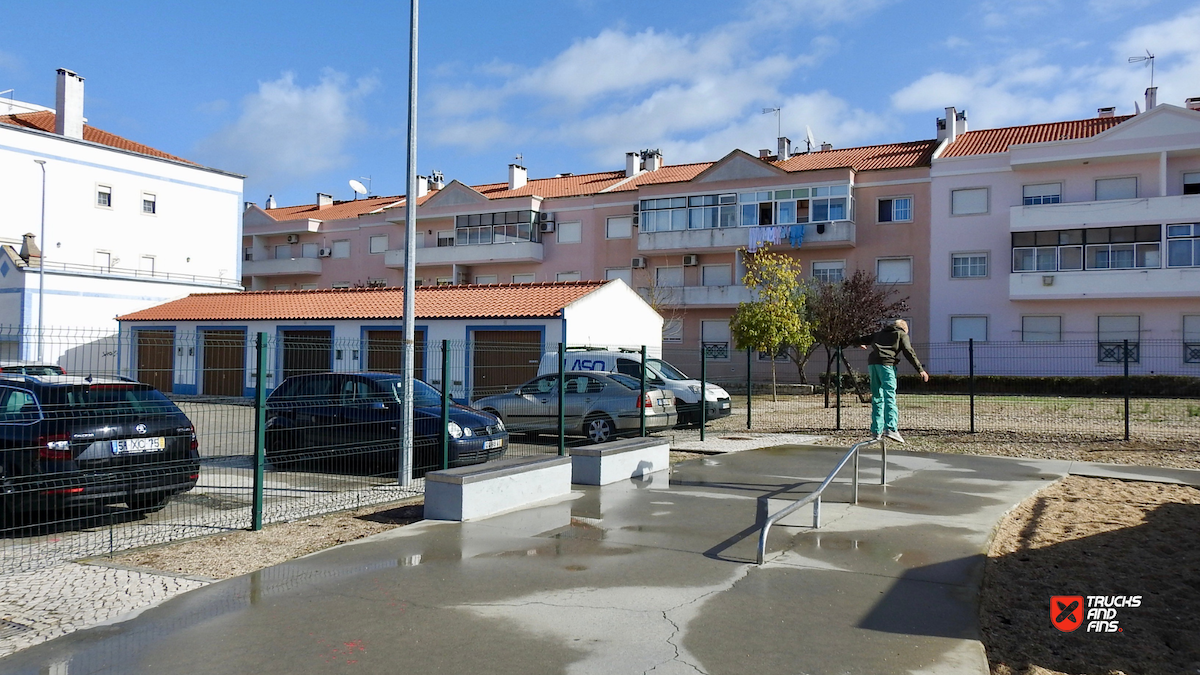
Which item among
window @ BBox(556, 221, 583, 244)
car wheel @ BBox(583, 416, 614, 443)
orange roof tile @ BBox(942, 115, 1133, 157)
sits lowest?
car wheel @ BBox(583, 416, 614, 443)

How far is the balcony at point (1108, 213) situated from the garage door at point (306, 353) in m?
27.0

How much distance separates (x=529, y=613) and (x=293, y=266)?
172 feet

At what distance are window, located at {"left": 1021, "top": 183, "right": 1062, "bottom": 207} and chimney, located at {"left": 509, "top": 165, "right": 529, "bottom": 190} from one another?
88.8 ft

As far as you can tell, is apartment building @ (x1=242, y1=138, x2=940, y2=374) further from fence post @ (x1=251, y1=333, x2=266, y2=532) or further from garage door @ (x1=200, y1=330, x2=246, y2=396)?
fence post @ (x1=251, y1=333, x2=266, y2=532)

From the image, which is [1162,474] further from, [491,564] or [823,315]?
[823,315]

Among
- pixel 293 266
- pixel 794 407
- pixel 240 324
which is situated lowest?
pixel 794 407

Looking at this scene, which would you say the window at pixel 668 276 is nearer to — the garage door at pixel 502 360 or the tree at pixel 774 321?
the tree at pixel 774 321

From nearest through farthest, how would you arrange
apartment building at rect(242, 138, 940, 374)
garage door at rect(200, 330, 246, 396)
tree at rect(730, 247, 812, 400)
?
garage door at rect(200, 330, 246, 396) < tree at rect(730, 247, 812, 400) < apartment building at rect(242, 138, 940, 374)

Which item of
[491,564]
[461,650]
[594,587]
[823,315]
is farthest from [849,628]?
[823,315]

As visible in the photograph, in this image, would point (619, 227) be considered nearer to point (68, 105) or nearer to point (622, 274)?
point (622, 274)

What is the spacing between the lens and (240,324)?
28250 millimetres

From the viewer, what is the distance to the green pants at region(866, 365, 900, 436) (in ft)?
34.5

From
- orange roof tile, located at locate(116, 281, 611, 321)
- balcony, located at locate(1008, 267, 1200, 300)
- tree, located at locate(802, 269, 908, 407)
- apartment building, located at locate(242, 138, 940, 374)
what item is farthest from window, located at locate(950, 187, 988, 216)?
orange roof tile, located at locate(116, 281, 611, 321)

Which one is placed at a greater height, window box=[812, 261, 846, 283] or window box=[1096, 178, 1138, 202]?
window box=[1096, 178, 1138, 202]
